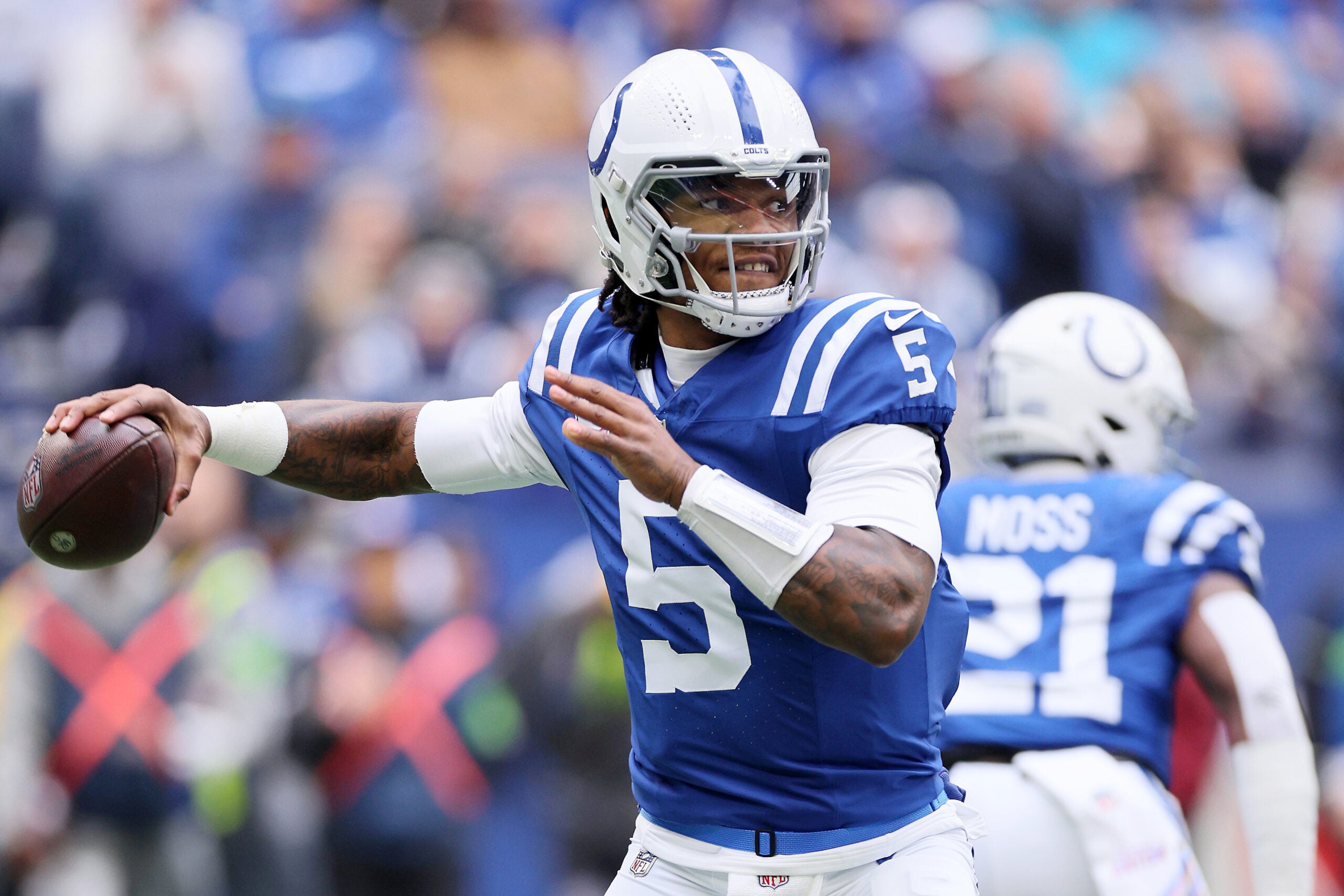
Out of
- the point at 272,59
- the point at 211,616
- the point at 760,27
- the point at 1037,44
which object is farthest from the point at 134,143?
the point at 1037,44

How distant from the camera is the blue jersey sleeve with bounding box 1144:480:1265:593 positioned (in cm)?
324

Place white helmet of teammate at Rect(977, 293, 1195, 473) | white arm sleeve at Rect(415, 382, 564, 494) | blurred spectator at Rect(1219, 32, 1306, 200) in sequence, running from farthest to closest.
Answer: blurred spectator at Rect(1219, 32, 1306, 200)
white helmet of teammate at Rect(977, 293, 1195, 473)
white arm sleeve at Rect(415, 382, 564, 494)

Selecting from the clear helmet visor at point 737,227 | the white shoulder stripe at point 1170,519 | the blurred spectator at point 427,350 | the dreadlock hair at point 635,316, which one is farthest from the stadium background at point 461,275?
the clear helmet visor at point 737,227

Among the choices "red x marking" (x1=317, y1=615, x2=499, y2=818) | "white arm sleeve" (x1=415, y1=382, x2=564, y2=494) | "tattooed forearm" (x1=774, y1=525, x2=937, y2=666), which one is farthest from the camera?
"red x marking" (x1=317, y1=615, x2=499, y2=818)

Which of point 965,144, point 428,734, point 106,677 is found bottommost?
point 428,734

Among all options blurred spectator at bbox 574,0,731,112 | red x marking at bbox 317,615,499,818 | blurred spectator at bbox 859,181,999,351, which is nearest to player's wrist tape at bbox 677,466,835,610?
red x marking at bbox 317,615,499,818

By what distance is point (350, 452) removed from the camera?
3025mm

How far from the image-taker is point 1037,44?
28.3 ft

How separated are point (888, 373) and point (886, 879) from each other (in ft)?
2.59

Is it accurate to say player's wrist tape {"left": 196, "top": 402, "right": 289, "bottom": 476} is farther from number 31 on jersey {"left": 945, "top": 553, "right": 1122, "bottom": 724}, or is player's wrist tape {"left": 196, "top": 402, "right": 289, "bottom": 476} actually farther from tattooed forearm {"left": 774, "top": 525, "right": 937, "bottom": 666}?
number 31 on jersey {"left": 945, "top": 553, "right": 1122, "bottom": 724}

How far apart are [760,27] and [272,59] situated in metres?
2.38

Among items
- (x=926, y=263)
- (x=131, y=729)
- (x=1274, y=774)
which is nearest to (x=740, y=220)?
(x=1274, y=774)

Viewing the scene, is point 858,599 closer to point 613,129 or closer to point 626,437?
point 626,437

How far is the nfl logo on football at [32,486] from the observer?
268cm
